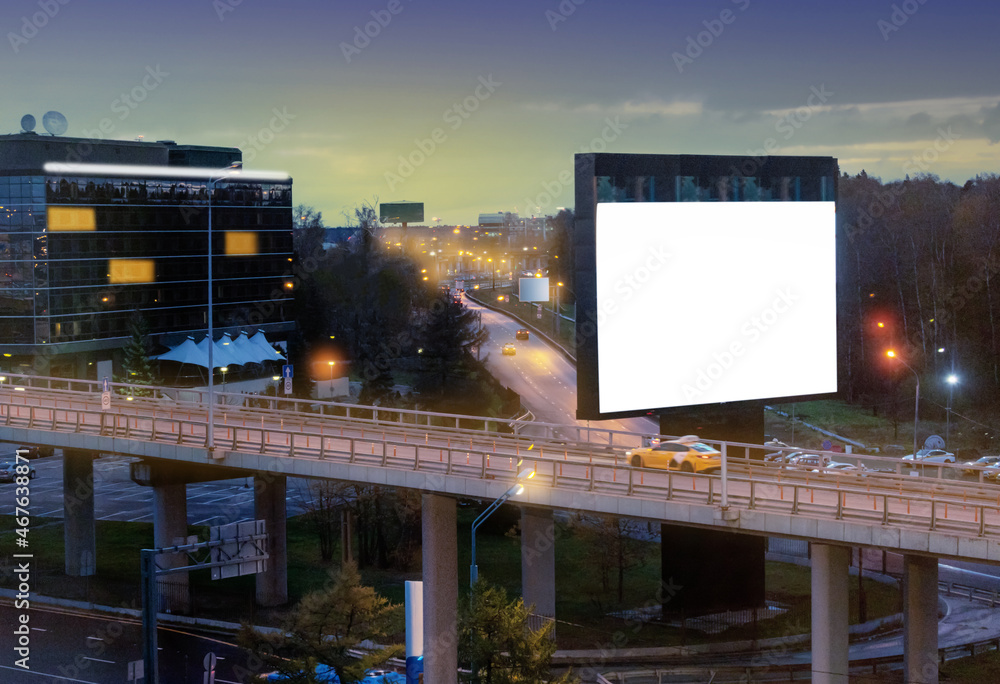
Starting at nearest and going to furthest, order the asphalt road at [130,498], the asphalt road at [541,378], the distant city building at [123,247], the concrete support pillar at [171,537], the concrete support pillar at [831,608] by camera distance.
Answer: the concrete support pillar at [831,608]
the concrete support pillar at [171,537]
the asphalt road at [130,498]
the distant city building at [123,247]
the asphalt road at [541,378]

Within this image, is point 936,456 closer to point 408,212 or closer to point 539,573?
point 539,573

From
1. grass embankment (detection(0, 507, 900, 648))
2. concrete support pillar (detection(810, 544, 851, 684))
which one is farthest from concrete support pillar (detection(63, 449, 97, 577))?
concrete support pillar (detection(810, 544, 851, 684))

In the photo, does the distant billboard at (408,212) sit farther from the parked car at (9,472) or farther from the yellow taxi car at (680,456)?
the yellow taxi car at (680,456)

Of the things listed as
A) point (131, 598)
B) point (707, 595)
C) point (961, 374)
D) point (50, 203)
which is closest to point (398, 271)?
point (50, 203)

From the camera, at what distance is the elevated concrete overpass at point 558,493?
24438 millimetres

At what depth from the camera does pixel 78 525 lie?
44125mm

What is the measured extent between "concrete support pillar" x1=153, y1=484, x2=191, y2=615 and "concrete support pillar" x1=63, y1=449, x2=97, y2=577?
4693 mm

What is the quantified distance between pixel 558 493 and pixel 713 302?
27.3 ft

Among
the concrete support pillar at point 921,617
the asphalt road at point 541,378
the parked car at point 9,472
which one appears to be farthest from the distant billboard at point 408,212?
the concrete support pillar at point 921,617

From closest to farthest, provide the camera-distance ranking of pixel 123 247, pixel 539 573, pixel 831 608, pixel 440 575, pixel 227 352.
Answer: pixel 831 608
pixel 440 575
pixel 539 573
pixel 123 247
pixel 227 352

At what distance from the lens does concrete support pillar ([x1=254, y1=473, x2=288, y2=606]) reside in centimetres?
4062

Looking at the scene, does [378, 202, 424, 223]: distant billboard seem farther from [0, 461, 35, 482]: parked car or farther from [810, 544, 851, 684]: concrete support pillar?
[810, 544, 851, 684]: concrete support pillar

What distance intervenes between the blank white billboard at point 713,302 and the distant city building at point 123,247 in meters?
45.1

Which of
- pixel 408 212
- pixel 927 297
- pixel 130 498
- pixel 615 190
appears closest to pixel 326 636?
pixel 615 190
